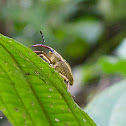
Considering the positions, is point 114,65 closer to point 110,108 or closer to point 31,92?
point 110,108

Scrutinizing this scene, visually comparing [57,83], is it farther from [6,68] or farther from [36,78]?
[6,68]

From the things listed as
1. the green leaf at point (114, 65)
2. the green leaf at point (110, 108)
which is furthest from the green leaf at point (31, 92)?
the green leaf at point (114, 65)

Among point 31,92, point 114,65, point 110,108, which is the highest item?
point 114,65

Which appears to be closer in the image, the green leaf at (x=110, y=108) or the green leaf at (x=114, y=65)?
the green leaf at (x=110, y=108)

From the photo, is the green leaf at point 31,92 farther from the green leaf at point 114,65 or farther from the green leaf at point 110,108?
the green leaf at point 114,65

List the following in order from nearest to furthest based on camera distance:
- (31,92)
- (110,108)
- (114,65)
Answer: (31,92) → (110,108) → (114,65)

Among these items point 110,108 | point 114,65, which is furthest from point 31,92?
point 114,65

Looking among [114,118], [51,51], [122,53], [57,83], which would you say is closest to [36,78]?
[57,83]
